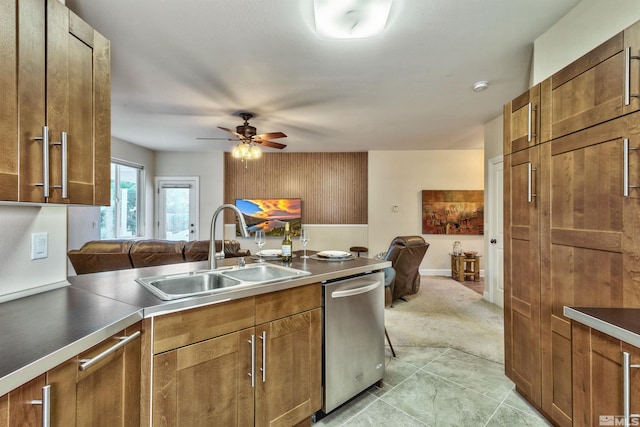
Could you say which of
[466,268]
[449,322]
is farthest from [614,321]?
[466,268]

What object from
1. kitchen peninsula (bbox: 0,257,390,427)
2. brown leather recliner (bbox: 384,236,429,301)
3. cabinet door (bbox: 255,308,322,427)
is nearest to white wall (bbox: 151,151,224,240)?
brown leather recliner (bbox: 384,236,429,301)

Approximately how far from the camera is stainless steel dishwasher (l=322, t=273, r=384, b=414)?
167cm

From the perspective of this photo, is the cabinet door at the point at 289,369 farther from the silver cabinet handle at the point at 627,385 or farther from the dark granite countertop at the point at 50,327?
the silver cabinet handle at the point at 627,385

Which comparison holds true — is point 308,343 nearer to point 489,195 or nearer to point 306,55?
point 306,55

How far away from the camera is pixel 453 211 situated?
568 centimetres

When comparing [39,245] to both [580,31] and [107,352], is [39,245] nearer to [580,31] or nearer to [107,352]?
[107,352]

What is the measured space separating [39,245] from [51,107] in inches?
27.4

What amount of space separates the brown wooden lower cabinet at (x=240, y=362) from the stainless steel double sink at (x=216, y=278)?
17 cm

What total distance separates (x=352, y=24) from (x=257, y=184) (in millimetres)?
4759

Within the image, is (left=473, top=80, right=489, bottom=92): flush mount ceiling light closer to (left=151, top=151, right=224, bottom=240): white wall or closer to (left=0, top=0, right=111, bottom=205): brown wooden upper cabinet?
(left=0, top=0, right=111, bottom=205): brown wooden upper cabinet

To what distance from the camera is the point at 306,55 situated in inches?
90.9

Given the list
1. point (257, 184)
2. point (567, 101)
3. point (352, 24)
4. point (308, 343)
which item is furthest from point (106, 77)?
point (257, 184)

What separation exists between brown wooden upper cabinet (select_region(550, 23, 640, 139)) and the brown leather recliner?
231 centimetres

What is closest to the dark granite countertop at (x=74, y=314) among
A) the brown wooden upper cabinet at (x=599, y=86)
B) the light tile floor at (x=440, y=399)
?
the light tile floor at (x=440, y=399)
